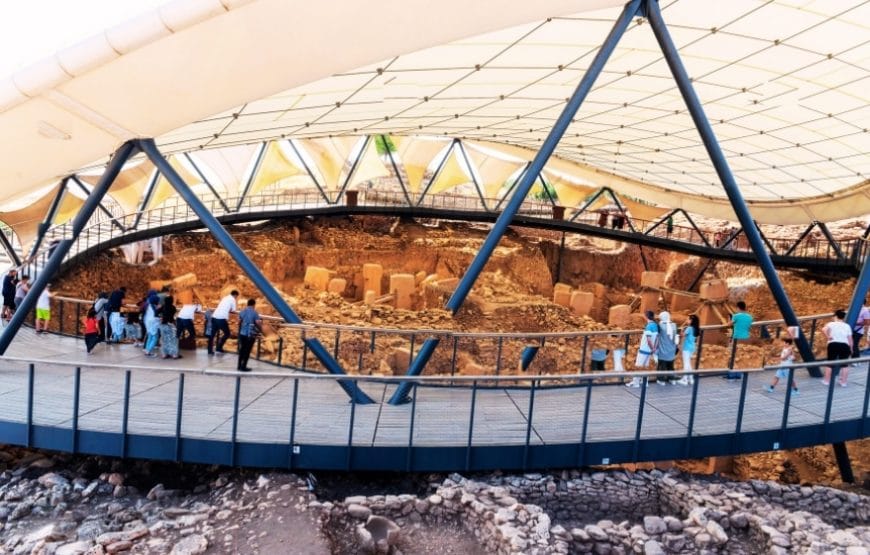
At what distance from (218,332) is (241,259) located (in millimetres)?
3116

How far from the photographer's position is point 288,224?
104 ft

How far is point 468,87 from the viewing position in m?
16.7

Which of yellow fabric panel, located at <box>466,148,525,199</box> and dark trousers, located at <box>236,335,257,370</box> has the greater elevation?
yellow fabric panel, located at <box>466,148,525,199</box>

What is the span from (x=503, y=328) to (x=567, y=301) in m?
6.82

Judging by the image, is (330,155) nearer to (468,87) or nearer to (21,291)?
(468,87)

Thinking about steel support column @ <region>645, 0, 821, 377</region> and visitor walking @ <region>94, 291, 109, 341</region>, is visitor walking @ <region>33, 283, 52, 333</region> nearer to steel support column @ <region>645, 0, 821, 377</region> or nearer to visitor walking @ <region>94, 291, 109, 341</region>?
visitor walking @ <region>94, 291, 109, 341</region>

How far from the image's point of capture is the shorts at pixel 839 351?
11117 millimetres

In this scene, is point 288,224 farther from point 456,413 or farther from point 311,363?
point 456,413

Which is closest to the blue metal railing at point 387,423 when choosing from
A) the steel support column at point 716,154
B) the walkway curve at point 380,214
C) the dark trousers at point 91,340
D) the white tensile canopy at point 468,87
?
the dark trousers at point 91,340

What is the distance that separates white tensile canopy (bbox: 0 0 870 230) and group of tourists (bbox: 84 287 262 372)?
288cm

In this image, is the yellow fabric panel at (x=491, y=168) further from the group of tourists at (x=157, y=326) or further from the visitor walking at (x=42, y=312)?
the visitor walking at (x=42, y=312)

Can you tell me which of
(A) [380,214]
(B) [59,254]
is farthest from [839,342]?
(A) [380,214]

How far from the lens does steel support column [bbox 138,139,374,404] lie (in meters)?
9.80

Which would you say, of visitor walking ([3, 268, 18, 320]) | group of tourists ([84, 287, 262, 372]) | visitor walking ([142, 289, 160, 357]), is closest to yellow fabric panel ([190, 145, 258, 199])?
visitor walking ([3, 268, 18, 320])
